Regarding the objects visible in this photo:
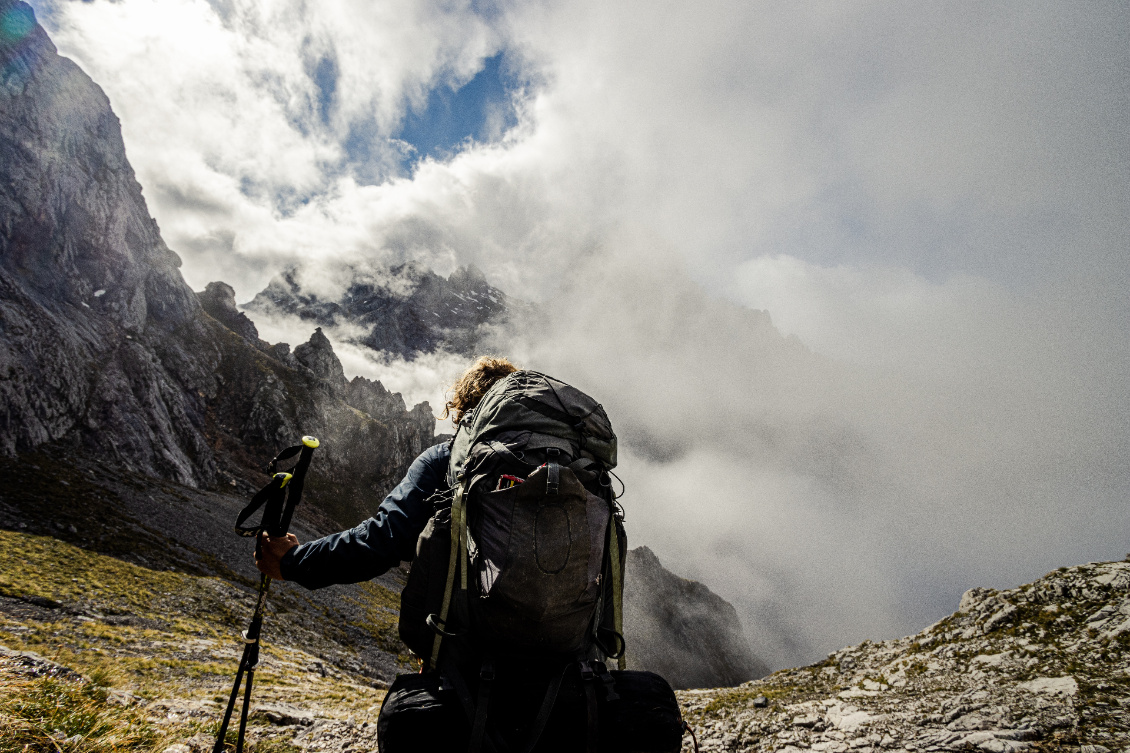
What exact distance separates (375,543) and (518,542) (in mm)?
1402

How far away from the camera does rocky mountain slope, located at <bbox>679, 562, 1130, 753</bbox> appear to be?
6.29 metres

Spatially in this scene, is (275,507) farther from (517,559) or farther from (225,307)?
(225,307)

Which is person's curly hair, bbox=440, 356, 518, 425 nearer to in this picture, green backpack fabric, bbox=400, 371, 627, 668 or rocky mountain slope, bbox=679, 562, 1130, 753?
green backpack fabric, bbox=400, 371, 627, 668

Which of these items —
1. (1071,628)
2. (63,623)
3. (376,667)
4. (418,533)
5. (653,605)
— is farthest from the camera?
(653,605)

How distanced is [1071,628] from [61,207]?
15423 centimetres

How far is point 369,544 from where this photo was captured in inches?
155

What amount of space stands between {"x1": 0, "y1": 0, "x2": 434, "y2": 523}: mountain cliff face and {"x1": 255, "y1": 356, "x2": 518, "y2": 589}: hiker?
91.6 meters

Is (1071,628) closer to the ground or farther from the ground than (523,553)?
farther from the ground

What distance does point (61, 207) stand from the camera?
98.1 meters

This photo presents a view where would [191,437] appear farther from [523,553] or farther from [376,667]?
[523,553]

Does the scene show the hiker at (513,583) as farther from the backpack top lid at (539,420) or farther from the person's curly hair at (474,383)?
the person's curly hair at (474,383)

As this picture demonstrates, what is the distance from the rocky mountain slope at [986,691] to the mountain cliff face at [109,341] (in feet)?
309

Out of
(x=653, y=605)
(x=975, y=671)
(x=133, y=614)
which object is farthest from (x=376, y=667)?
(x=653, y=605)

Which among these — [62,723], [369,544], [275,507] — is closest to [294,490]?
[275,507]
